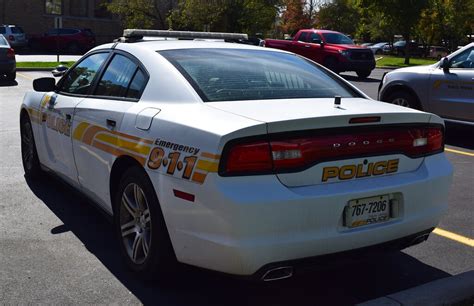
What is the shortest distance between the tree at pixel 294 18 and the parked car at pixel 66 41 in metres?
26.2

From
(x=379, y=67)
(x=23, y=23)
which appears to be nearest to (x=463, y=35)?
(x=379, y=67)

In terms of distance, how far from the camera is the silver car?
28.9 feet

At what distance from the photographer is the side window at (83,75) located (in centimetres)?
495

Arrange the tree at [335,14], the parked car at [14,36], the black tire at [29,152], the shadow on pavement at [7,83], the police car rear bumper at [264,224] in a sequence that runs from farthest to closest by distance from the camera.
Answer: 1. the tree at [335,14]
2. the parked car at [14,36]
3. the shadow on pavement at [7,83]
4. the black tire at [29,152]
5. the police car rear bumper at [264,224]

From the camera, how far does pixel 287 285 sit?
12.7ft

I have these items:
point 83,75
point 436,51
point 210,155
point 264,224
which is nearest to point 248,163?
point 210,155

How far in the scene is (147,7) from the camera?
39.8m

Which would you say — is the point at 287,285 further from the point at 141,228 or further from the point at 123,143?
the point at 123,143

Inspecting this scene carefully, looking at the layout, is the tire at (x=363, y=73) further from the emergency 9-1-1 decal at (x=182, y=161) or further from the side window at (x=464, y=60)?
the emergency 9-1-1 decal at (x=182, y=161)

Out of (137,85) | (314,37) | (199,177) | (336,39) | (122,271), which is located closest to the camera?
(199,177)

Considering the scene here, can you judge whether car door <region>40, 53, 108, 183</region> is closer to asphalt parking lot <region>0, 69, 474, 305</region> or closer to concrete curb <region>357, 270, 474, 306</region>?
asphalt parking lot <region>0, 69, 474, 305</region>

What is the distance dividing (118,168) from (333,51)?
19677 mm

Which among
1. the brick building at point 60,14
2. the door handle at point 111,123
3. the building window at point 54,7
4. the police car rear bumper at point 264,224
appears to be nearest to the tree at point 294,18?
A: the brick building at point 60,14

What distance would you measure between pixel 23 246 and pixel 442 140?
314 centimetres
